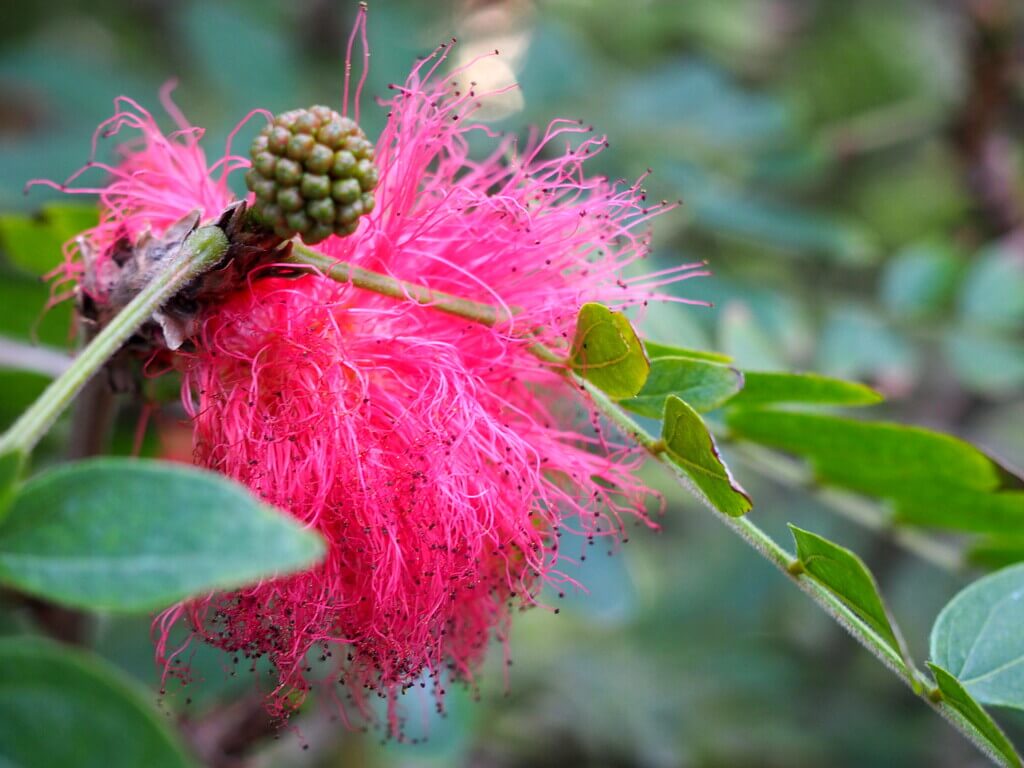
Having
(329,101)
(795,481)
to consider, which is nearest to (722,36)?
(329,101)

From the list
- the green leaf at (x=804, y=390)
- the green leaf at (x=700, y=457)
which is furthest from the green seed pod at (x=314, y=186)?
the green leaf at (x=804, y=390)

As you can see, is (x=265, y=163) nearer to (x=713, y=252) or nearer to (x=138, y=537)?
(x=138, y=537)

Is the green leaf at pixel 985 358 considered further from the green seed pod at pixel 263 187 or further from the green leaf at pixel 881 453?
the green seed pod at pixel 263 187

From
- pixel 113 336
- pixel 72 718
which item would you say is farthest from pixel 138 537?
pixel 113 336

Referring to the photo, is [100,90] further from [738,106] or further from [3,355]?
[738,106]

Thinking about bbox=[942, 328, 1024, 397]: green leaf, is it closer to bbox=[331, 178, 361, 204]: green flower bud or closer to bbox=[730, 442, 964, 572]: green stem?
bbox=[730, 442, 964, 572]: green stem

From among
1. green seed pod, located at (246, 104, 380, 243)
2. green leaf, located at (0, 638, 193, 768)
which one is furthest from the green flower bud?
green leaf, located at (0, 638, 193, 768)
